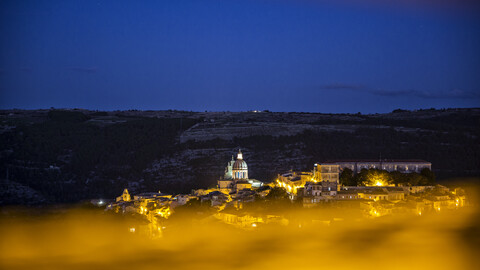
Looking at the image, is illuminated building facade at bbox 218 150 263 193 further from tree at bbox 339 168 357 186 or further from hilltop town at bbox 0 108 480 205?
hilltop town at bbox 0 108 480 205

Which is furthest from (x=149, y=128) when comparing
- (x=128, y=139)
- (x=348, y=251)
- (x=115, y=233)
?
(x=348, y=251)

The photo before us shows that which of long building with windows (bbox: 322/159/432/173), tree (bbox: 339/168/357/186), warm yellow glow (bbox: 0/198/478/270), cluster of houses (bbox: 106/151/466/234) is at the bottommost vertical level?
warm yellow glow (bbox: 0/198/478/270)

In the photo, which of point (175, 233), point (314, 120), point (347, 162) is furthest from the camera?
point (314, 120)

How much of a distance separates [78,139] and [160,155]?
12.8m

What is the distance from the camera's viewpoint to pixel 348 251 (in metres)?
30.9

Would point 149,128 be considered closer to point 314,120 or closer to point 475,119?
point 314,120

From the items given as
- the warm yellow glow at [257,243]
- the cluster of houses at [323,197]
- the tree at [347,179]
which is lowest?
the warm yellow glow at [257,243]

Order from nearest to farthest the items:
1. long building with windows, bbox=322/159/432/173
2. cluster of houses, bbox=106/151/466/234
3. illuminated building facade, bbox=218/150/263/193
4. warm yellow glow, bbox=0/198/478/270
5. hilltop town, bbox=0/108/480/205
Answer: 1. warm yellow glow, bbox=0/198/478/270
2. cluster of houses, bbox=106/151/466/234
3. illuminated building facade, bbox=218/150/263/193
4. long building with windows, bbox=322/159/432/173
5. hilltop town, bbox=0/108/480/205

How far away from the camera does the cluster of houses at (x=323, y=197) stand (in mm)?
37312

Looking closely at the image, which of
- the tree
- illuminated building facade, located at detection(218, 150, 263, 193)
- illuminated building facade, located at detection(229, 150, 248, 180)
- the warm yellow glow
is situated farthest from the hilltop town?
the warm yellow glow

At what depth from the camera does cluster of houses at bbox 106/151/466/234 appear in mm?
37312

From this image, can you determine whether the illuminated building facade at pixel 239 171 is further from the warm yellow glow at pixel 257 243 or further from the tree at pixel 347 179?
the warm yellow glow at pixel 257 243

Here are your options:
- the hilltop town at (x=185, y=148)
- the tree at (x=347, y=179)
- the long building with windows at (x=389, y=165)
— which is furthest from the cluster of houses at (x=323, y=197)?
the hilltop town at (x=185, y=148)

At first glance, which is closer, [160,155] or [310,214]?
[310,214]
